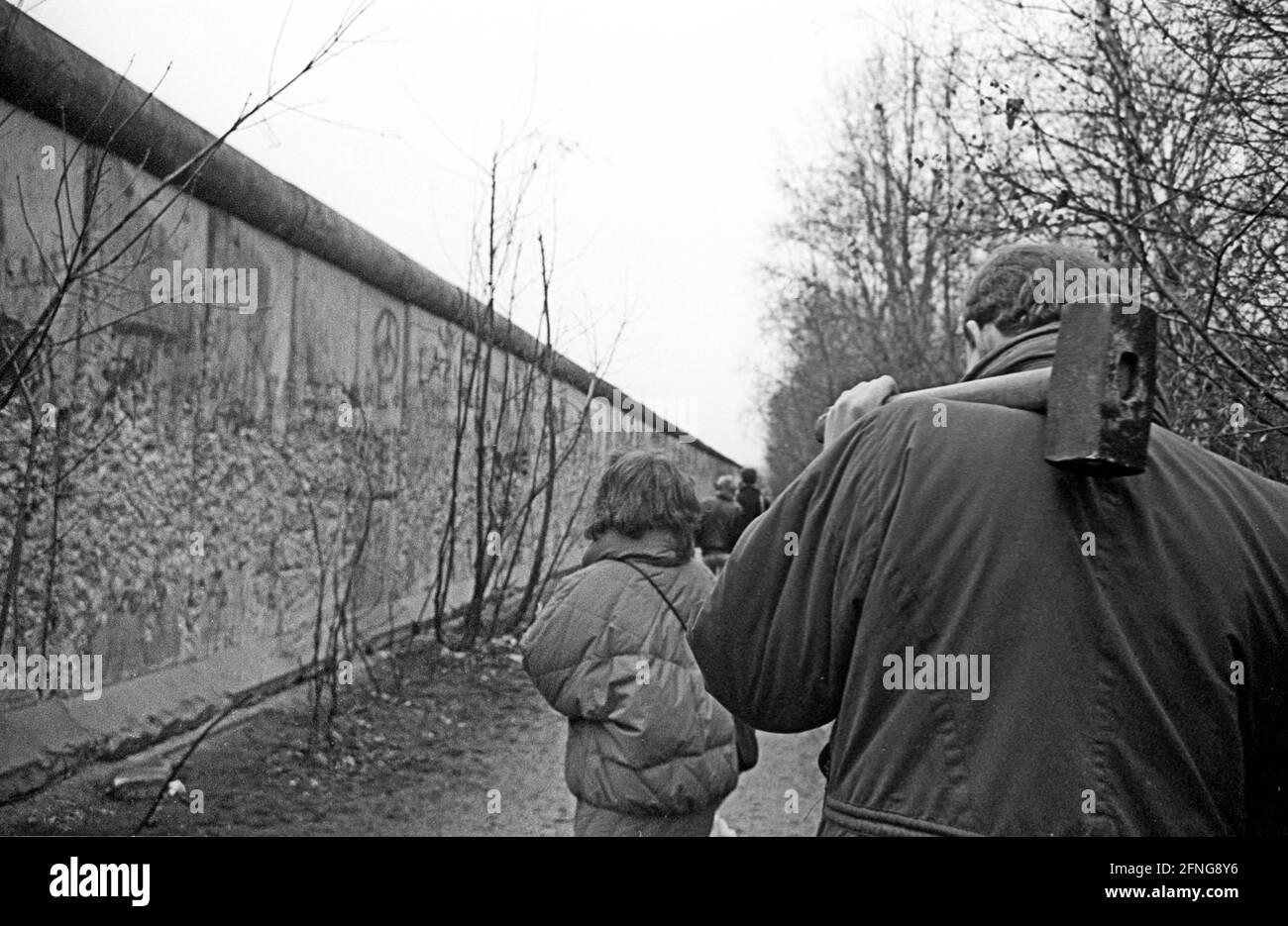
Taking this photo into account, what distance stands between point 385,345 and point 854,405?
4704mm

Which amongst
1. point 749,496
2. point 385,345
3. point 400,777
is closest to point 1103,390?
point 400,777

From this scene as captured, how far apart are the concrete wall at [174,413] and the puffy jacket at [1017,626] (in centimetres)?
231

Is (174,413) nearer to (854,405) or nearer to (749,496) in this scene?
(854,405)

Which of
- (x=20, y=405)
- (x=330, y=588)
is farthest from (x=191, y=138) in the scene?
(x=330, y=588)

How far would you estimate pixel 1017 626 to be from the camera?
127 centimetres

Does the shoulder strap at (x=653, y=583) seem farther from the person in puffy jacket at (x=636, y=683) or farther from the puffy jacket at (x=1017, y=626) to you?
the puffy jacket at (x=1017, y=626)

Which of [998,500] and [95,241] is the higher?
[95,241]

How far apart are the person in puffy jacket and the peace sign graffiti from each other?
3475mm

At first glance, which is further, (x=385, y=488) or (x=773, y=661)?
(x=385, y=488)

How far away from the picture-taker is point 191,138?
3.55 metres

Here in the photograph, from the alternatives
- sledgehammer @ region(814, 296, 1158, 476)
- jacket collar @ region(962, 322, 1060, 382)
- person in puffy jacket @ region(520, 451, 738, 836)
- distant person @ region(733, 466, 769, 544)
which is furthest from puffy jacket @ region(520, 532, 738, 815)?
distant person @ region(733, 466, 769, 544)

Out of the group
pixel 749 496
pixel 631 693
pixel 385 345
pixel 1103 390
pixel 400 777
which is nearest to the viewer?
pixel 1103 390
